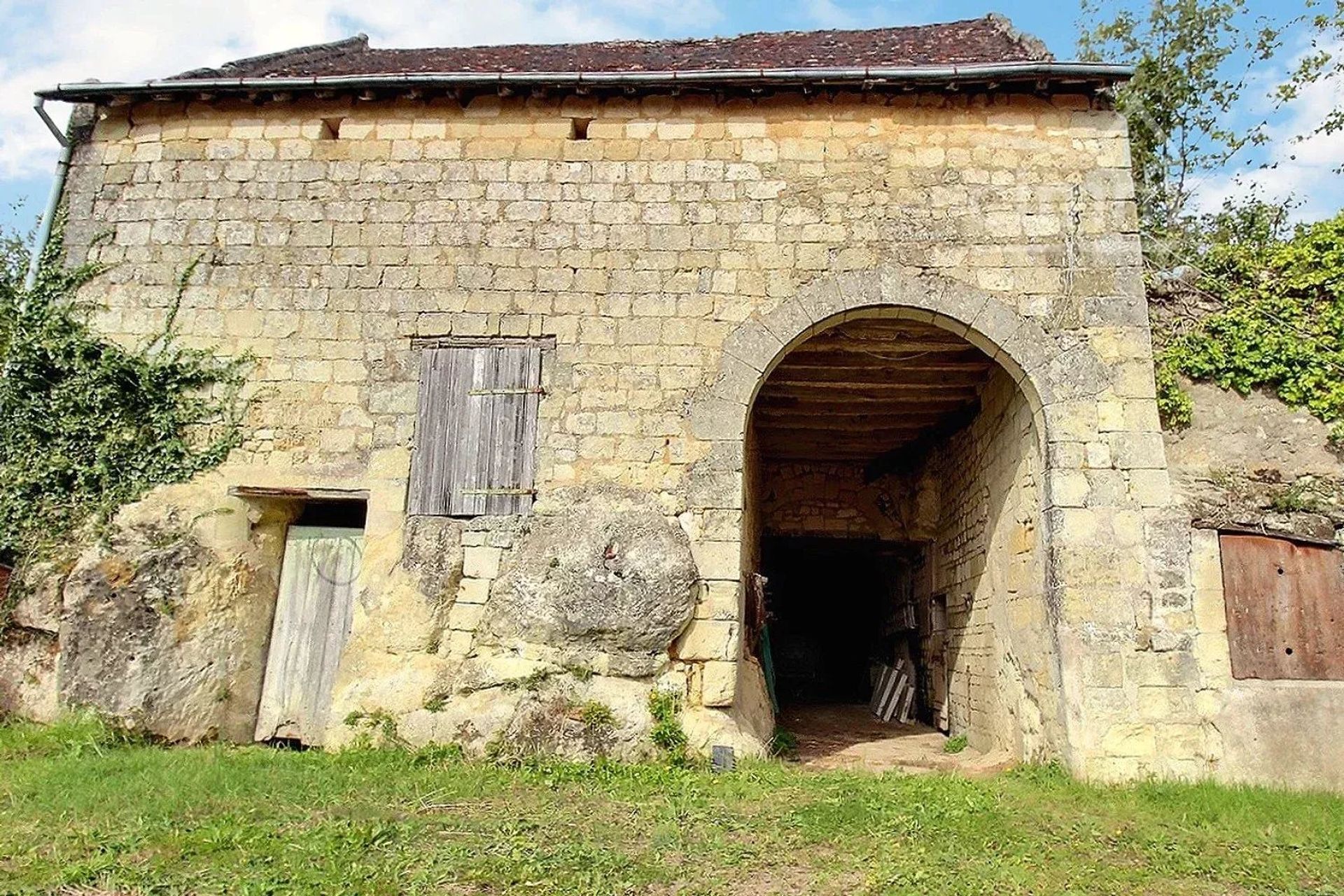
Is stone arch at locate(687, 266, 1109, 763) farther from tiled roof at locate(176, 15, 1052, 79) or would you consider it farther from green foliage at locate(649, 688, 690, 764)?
tiled roof at locate(176, 15, 1052, 79)

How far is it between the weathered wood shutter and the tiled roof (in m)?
2.21

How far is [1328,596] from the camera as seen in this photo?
5684 millimetres

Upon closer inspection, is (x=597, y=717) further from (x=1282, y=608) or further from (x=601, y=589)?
(x=1282, y=608)

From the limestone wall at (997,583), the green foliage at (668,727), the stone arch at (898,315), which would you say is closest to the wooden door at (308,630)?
the green foliage at (668,727)

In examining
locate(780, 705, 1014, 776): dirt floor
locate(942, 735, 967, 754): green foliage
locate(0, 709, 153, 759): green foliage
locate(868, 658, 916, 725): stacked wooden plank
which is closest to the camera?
locate(0, 709, 153, 759): green foliage

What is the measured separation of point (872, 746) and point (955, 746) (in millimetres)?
674

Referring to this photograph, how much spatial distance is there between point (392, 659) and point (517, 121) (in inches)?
155

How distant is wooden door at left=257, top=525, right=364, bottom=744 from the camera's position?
6223 millimetres

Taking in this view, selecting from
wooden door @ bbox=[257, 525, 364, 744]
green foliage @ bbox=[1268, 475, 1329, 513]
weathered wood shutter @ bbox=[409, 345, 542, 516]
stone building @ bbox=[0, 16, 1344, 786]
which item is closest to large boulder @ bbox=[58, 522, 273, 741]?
stone building @ bbox=[0, 16, 1344, 786]

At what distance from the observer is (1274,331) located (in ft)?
20.2

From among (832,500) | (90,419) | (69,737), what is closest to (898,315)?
(832,500)

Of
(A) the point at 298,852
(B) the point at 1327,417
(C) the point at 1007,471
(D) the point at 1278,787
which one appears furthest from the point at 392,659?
(B) the point at 1327,417

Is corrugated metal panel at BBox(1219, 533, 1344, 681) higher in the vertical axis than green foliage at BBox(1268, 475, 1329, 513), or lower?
lower

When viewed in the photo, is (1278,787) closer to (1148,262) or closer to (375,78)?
(1148,262)
